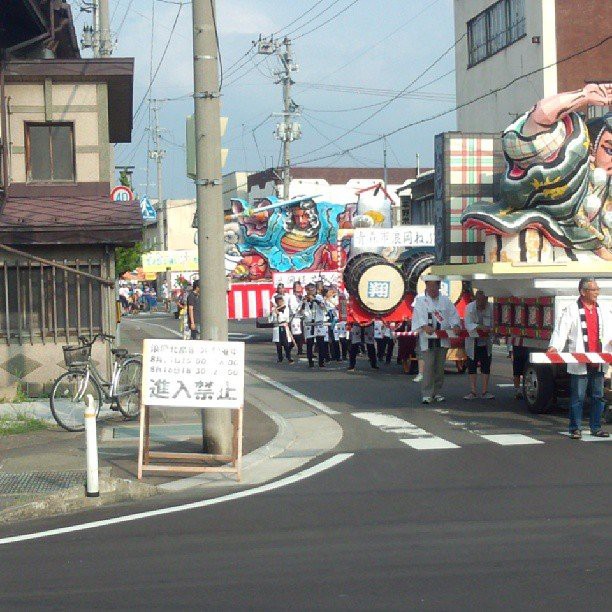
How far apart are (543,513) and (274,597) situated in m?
2.98

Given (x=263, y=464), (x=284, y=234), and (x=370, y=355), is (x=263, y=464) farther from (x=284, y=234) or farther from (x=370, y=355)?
(x=284, y=234)

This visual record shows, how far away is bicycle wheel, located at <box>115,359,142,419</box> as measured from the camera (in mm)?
14780

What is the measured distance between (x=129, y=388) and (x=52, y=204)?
3.98 m

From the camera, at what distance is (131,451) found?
12.4 m

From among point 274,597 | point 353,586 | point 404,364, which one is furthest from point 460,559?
point 404,364

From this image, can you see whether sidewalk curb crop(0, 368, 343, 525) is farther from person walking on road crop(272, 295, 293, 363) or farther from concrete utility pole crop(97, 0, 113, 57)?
concrete utility pole crop(97, 0, 113, 57)

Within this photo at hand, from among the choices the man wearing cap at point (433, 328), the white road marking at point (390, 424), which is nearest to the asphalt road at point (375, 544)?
the white road marking at point (390, 424)

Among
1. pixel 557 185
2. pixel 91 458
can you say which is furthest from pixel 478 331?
pixel 91 458

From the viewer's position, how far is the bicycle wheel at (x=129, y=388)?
1478cm

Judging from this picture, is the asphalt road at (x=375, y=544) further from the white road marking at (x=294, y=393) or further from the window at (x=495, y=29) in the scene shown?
the window at (x=495, y=29)

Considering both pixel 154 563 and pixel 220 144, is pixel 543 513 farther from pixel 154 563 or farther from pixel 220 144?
pixel 220 144

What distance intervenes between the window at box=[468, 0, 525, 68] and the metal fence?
2473cm

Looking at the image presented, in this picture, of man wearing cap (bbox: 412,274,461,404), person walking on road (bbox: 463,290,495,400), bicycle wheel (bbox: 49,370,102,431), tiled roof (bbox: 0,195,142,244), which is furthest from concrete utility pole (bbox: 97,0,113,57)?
bicycle wheel (bbox: 49,370,102,431)

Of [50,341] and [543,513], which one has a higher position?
[50,341]
